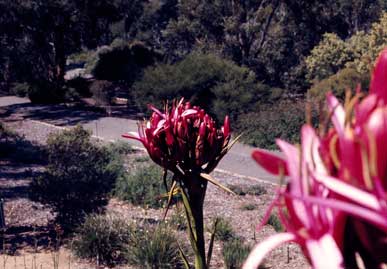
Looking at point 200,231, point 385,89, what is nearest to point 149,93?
point 200,231

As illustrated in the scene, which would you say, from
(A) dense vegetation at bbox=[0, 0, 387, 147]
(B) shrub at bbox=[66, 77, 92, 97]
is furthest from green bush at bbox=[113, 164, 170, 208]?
(B) shrub at bbox=[66, 77, 92, 97]

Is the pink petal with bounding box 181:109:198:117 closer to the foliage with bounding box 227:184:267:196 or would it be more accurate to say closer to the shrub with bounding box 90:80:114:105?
the foliage with bounding box 227:184:267:196

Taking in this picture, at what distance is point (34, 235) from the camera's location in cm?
1002

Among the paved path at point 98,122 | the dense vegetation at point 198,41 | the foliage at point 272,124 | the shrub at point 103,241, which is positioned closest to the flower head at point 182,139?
the shrub at point 103,241

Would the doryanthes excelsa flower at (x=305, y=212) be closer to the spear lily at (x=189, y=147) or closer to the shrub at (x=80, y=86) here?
the spear lily at (x=189, y=147)

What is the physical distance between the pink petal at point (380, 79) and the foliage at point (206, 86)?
2123cm

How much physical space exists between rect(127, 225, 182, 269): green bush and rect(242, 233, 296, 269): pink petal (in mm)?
7246

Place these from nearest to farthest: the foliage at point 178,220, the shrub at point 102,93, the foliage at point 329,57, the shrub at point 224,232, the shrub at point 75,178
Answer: the shrub at point 224,232 → the foliage at point 178,220 → the shrub at point 75,178 → the foliage at point 329,57 → the shrub at point 102,93

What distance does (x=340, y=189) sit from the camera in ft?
3.34

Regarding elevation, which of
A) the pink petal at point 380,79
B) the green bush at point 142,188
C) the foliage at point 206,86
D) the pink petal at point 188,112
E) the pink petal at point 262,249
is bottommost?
the green bush at point 142,188

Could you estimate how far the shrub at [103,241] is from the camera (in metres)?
8.98

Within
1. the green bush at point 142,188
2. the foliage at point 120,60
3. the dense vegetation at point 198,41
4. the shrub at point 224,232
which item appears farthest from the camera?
the foliage at point 120,60

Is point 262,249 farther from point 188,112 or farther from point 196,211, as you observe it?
point 196,211

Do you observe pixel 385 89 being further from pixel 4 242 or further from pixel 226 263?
pixel 4 242
